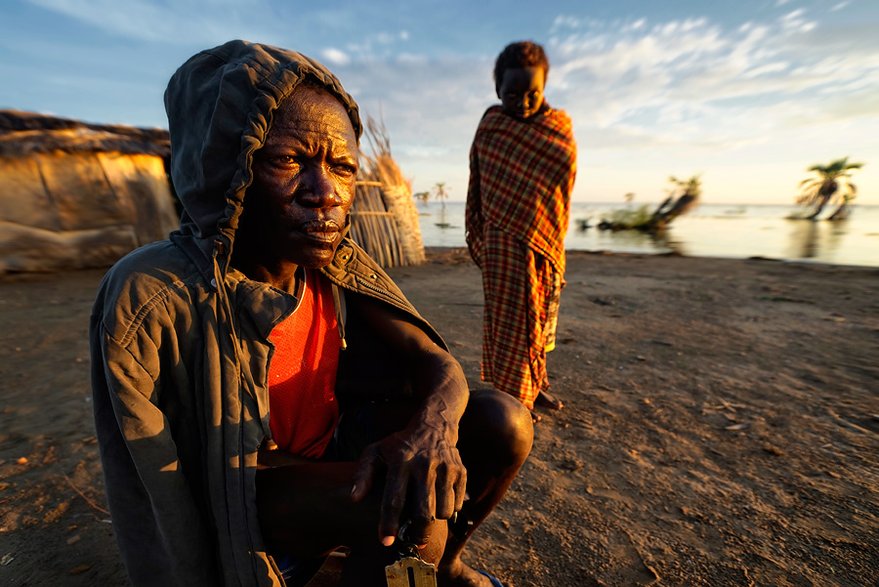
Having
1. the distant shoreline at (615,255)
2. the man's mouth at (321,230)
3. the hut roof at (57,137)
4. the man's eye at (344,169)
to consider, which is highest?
the hut roof at (57,137)

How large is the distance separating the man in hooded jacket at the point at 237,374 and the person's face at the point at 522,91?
1680 millimetres

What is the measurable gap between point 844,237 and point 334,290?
62.4 ft

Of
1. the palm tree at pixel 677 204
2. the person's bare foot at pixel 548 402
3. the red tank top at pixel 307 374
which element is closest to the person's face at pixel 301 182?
the red tank top at pixel 307 374

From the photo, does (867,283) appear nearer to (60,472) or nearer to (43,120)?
(60,472)

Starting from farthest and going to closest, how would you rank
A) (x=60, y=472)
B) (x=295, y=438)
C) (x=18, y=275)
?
(x=18, y=275) < (x=60, y=472) < (x=295, y=438)

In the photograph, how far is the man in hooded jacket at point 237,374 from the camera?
0.96 m

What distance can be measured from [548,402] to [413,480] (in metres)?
2.09

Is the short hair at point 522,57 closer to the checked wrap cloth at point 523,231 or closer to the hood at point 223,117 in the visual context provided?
the checked wrap cloth at point 523,231

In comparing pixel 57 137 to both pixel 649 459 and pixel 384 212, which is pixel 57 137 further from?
pixel 649 459

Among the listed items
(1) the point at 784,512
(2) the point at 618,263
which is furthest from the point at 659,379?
(2) the point at 618,263

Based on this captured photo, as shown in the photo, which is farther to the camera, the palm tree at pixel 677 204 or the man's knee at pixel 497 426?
the palm tree at pixel 677 204

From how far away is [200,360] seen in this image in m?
1.01

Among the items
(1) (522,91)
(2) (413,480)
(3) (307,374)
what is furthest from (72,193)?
(2) (413,480)

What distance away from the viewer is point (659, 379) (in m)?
3.28
